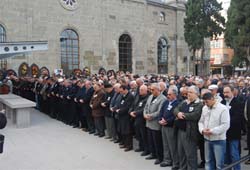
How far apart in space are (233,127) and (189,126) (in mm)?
883

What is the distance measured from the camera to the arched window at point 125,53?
28547 millimetres

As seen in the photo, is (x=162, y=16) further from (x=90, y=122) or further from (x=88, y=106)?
(x=90, y=122)

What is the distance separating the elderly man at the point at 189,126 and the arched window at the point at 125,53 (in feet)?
73.6

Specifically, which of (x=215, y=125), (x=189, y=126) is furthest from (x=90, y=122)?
(x=215, y=125)

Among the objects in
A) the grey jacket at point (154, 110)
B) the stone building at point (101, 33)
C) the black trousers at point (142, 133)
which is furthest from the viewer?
the stone building at point (101, 33)

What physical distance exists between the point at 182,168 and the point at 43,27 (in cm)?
1948

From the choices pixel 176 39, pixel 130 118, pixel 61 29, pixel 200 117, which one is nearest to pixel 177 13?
pixel 176 39

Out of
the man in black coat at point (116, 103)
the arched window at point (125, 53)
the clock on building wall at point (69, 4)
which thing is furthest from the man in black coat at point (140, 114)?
the arched window at point (125, 53)

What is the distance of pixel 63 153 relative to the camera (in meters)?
8.11

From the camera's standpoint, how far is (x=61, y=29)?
24.3 metres

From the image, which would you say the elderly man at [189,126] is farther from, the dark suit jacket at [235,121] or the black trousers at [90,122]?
the black trousers at [90,122]

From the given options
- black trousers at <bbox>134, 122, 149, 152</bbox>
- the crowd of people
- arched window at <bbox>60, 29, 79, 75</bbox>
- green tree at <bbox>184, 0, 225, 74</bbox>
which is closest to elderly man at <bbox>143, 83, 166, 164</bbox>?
the crowd of people

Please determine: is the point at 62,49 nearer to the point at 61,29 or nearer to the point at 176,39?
the point at 61,29

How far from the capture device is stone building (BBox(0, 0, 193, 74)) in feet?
73.7
